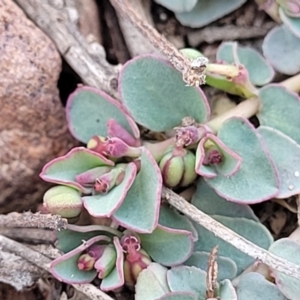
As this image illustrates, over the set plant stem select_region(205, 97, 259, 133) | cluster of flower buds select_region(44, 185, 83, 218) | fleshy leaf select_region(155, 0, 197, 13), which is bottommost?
plant stem select_region(205, 97, 259, 133)

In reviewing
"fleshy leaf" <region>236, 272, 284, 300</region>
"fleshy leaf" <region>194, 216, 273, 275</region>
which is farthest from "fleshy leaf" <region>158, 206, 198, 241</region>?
"fleshy leaf" <region>236, 272, 284, 300</region>

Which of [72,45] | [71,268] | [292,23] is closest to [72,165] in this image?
[71,268]

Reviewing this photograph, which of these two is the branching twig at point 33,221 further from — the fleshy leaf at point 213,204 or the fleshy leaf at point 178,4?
the fleshy leaf at point 178,4

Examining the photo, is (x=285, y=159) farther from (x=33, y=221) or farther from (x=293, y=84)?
(x=33, y=221)

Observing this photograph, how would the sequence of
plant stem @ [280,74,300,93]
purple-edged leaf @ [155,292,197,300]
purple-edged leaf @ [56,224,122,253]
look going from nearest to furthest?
1. purple-edged leaf @ [155,292,197,300]
2. purple-edged leaf @ [56,224,122,253]
3. plant stem @ [280,74,300,93]

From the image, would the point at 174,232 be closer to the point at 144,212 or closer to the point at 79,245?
the point at 144,212

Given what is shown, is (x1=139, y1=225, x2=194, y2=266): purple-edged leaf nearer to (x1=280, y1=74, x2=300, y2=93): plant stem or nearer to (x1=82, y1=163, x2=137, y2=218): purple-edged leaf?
(x1=82, y1=163, x2=137, y2=218): purple-edged leaf
